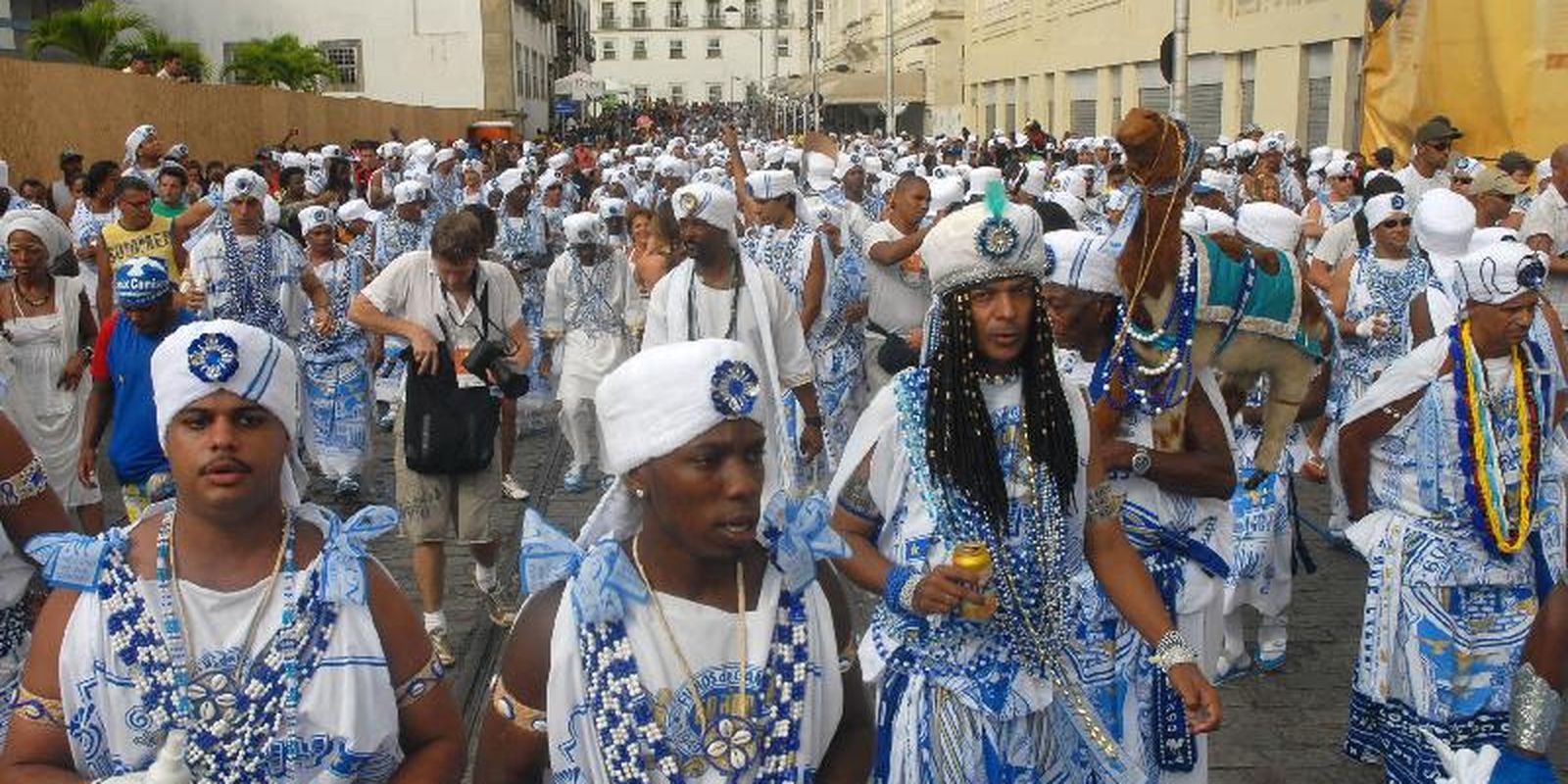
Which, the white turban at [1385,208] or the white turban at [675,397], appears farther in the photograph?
the white turban at [1385,208]

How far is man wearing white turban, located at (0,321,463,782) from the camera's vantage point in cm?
288

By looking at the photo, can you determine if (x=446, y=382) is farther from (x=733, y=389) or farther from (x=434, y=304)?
(x=733, y=389)

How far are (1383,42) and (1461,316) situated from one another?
1639 cm

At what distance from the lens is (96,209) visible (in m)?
13.1

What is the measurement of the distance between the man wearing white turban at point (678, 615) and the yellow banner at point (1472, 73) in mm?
17003

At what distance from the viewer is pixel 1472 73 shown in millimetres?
18438

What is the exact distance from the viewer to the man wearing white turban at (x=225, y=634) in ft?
9.46

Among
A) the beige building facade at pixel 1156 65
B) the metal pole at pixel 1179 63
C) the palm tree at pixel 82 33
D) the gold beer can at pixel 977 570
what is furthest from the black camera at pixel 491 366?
the palm tree at pixel 82 33

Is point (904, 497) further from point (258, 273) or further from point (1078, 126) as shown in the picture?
point (1078, 126)

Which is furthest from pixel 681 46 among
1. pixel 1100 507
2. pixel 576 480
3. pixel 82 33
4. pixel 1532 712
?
pixel 1532 712

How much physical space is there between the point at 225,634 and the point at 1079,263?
8.11 ft

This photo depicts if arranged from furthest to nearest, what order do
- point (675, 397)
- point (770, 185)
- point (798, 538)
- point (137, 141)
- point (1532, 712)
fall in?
point (137, 141)
point (770, 185)
point (1532, 712)
point (798, 538)
point (675, 397)

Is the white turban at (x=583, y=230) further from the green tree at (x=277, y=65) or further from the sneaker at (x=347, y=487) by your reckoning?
the green tree at (x=277, y=65)

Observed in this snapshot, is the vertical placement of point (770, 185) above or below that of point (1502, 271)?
above
